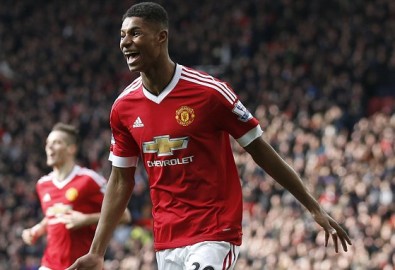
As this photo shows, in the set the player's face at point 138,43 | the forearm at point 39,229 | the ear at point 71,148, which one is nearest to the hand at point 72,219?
the forearm at point 39,229

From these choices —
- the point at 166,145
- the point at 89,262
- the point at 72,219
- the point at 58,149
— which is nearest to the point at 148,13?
the point at 166,145

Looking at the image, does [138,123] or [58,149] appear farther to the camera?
[58,149]

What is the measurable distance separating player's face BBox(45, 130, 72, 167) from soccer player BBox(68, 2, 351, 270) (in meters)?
3.08

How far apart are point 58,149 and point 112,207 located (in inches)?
119

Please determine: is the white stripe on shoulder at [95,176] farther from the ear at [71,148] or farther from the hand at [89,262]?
the hand at [89,262]

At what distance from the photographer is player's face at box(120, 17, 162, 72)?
546 cm

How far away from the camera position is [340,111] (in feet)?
60.3

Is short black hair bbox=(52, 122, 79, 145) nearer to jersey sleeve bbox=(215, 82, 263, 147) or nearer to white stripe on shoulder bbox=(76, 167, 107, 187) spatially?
white stripe on shoulder bbox=(76, 167, 107, 187)

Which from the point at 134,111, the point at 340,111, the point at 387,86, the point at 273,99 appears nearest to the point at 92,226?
the point at 134,111

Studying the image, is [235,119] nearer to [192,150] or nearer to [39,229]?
[192,150]

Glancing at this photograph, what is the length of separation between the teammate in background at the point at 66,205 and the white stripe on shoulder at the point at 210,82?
8.20 feet

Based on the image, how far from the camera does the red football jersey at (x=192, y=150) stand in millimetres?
5543

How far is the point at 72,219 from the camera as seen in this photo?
809cm

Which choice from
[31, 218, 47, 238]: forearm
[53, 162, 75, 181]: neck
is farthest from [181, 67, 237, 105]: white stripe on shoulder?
[53, 162, 75, 181]: neck
